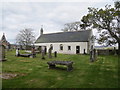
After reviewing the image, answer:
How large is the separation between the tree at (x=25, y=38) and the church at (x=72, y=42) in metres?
14.5

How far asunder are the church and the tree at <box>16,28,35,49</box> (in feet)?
47.7

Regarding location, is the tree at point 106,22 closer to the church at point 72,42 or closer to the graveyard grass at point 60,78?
the church at point 72,42

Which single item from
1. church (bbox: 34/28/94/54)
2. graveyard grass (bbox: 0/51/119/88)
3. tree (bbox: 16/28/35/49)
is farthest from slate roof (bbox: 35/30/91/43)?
graveyard grass (bbox: 0/51/119/88)

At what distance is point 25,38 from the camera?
4994cm

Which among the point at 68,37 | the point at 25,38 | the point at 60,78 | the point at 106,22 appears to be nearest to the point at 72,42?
the point at 68,37

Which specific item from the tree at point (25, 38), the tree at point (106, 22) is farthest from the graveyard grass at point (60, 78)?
the tree at point (25, 38)

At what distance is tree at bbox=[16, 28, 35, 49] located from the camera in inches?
1957

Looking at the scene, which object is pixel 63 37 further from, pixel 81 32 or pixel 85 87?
pixel 85 87

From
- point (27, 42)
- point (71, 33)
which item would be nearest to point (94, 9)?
point (71, 33)

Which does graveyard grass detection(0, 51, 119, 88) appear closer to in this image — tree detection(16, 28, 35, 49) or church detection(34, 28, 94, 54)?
church detection(34, 28, 94, 54)

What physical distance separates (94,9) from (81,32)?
8563 mm

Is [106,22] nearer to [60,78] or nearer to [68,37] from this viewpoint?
[68,37]

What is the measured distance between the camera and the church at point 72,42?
29047 mm

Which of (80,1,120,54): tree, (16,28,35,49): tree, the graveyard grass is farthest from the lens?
(16,28,35,49): tree
